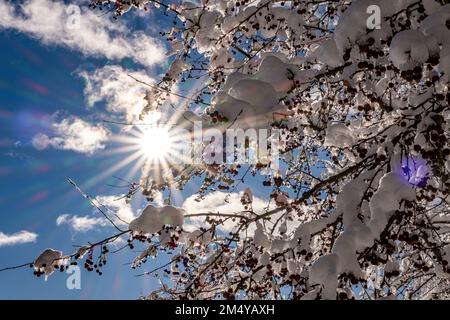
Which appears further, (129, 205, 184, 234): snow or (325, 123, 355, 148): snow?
(325, 123, 355, 148): snow

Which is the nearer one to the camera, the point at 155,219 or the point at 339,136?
the point at 155,219

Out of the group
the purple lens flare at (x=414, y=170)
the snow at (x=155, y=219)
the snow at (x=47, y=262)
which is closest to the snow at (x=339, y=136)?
the purple lens flare at (x=414, y=170)

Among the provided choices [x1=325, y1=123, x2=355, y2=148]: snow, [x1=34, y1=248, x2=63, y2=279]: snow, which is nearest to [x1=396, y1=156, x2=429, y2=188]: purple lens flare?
[x1=325, y1=123, x2=355, y2=148]: snow

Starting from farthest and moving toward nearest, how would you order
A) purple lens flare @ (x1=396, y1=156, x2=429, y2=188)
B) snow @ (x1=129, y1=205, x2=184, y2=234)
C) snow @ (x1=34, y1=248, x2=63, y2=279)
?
snow @ (x1=34, y1=248, x2=63, y2=279) < snow @ (x1=129, y1=205, x2=184, y2=234) < purple lens flare @ (x1=396, y1=156, x2=429, y2=188)

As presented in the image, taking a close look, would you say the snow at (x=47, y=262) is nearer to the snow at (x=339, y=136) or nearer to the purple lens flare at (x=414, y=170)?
the snow at (x=339, y=136)

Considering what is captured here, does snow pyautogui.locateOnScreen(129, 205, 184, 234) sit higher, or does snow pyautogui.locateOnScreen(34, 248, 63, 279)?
snow pyautogui.locateOnScreen(129, 205, 184, 234)

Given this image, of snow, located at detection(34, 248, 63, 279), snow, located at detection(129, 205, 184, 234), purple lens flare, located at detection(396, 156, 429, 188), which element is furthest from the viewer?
snow, located at detection(34, 248, 63, 279)

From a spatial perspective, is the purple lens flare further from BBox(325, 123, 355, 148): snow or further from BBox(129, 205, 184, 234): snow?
BBox(129, 205, 184, 234): snow

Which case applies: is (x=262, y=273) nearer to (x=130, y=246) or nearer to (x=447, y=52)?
(x=130, y=246)

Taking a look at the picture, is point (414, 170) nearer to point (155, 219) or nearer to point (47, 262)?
point (155, 219)

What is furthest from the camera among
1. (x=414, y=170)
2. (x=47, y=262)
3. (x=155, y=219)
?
(x=47, y=262)

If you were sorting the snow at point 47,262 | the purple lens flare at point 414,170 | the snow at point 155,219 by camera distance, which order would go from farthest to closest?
the snow at point 47,262 < the snow at point 155,219 < the purple lens flare at point 414,170

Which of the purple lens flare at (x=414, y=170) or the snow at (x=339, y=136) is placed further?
the snow at (x=339, y=136)

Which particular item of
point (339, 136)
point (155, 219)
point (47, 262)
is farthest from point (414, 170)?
point (47, 262)
